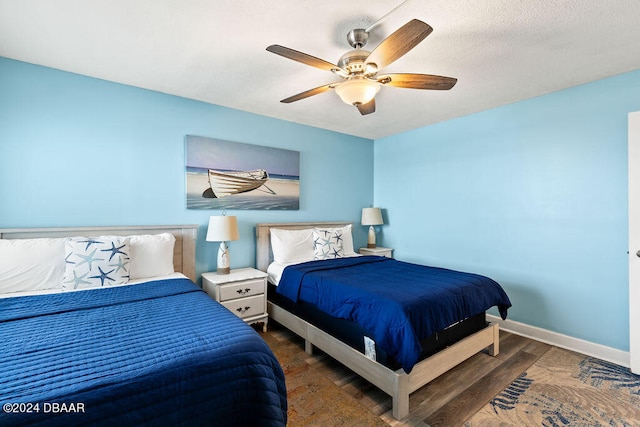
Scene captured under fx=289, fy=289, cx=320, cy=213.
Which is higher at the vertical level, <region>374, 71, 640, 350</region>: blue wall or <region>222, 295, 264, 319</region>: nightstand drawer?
<region>374, 71, 640, 350</region>: blue wall

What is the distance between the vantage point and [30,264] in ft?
6.72

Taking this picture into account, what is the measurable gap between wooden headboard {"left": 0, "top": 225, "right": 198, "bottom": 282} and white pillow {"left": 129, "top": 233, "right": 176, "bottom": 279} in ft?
0.60

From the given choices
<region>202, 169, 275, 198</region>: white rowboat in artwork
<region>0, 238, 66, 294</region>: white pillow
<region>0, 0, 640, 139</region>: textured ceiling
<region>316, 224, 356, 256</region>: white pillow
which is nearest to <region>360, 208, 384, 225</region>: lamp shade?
<region>316, 224, 356, 256</region>: white pillow

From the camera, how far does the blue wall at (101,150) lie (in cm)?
228

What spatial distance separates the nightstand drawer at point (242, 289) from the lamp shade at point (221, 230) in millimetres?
465

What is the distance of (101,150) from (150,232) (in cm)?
83

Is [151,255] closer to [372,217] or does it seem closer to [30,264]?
[30,264]

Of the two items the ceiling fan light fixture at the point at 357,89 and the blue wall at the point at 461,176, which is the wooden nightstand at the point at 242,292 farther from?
the ceiling fan light fixture at the point at 357,89

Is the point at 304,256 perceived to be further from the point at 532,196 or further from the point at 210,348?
the point at 532,196

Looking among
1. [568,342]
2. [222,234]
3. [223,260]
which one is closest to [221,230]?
[222,234]

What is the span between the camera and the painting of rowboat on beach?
3043mm

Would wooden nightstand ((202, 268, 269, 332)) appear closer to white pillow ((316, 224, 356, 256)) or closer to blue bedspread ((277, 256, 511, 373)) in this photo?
blue bedspread ((277, 256, 511, 373))

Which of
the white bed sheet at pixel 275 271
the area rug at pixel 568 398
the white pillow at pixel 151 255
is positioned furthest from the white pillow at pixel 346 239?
the area rug at pixel 568 398

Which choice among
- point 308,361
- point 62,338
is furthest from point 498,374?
point 62,338
